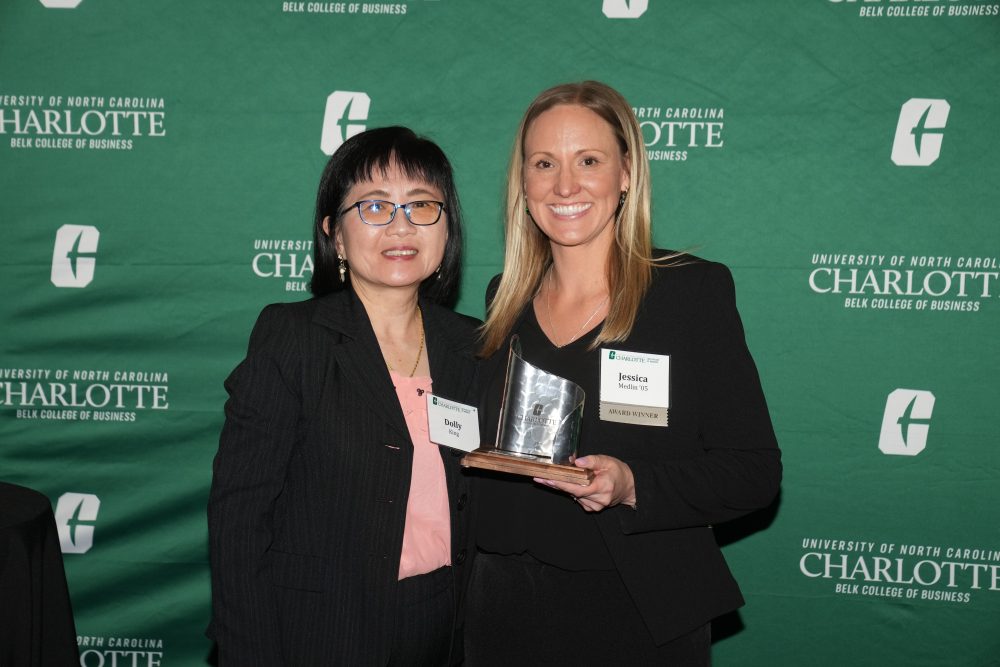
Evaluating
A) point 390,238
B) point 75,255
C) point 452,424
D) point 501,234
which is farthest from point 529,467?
point 75,255

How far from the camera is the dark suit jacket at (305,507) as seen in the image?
1.62 meters

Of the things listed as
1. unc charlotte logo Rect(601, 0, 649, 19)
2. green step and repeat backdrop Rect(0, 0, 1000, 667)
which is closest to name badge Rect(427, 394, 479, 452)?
green step and repeat backdrop Rect(0, 0, 1000, 667)

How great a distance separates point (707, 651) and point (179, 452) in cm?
209

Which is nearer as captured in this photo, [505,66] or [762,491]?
[762,491]

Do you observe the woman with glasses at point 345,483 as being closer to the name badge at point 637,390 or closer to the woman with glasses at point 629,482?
the woman with glasses at point 629,482

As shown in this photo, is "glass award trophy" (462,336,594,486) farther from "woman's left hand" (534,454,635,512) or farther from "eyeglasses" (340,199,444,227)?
"eyeglasses" (340,199,444,227)

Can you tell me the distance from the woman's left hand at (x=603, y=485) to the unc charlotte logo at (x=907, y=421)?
1.62 m

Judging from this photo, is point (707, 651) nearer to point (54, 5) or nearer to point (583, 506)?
point (583, 506)

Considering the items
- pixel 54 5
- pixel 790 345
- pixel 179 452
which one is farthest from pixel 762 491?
pixel 54 5

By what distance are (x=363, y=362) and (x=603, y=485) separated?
0.56 metres

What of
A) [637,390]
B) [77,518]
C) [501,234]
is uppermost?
[501,234]

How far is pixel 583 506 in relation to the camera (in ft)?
5.37

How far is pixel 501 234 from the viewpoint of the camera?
2922 millimetres

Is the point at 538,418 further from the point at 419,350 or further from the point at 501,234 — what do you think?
the point at 501,234
